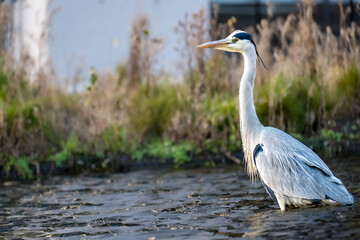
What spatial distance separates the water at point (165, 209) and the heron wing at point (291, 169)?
0.19 metres

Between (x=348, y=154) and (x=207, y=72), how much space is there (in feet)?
9.85

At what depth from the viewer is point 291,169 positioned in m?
5.76

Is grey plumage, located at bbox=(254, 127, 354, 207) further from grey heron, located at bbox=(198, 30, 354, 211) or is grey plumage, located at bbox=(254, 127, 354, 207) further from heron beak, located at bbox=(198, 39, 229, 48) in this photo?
heron beak, located at bbox=(198, 39, 229, 48)

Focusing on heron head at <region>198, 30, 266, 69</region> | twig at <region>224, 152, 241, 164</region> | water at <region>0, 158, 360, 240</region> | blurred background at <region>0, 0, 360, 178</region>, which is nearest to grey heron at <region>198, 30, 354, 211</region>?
heron head at <region>198, 30, 266, 69</region>

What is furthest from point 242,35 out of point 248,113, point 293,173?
point 293,173

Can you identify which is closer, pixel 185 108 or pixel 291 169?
pixel 291 169

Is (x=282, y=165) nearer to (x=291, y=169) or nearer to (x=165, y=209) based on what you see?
(x=291, y=169)

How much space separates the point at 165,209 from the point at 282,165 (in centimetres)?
119

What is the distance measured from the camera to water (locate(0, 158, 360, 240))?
4.91 m

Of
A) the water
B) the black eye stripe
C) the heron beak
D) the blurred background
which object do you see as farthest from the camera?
the blurred background

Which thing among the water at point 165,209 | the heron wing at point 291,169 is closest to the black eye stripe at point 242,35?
the heron wing at point 291,169

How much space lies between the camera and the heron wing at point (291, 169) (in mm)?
5562

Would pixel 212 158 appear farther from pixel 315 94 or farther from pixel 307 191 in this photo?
pixel 307 191

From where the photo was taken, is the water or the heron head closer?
the water
